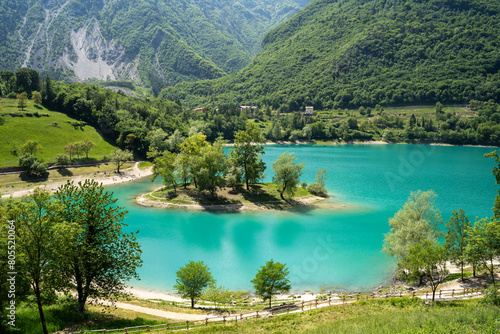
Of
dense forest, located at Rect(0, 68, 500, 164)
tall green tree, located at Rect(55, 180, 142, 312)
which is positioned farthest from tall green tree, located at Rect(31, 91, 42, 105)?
tall green tree, located at Rect(55, 180, 142, 312)

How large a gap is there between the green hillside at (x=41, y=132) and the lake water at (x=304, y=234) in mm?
27443

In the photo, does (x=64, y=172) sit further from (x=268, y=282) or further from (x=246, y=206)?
(x=268, y=282)

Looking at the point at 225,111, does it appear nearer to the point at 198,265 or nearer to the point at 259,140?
the point at 259,140

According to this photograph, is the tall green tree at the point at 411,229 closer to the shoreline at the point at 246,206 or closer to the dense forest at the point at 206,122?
the shoreline at the point at 246,206

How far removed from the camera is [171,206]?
6006cm

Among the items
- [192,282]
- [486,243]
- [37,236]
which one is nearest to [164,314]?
[192,282]

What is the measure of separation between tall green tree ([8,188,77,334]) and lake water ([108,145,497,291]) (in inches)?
674

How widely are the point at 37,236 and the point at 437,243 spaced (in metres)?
37.1

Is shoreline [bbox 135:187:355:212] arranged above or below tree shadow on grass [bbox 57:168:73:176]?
below

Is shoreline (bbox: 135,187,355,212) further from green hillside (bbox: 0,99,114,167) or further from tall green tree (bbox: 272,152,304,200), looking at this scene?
green hillside (bbox: 0,99,114,167)

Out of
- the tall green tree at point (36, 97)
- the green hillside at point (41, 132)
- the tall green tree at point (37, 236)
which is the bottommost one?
the tall green tree at point (37, 236)

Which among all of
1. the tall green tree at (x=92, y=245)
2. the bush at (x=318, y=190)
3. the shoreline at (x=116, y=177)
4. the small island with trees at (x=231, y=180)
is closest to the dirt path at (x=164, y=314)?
the tall green tree at (x=92, y=245)

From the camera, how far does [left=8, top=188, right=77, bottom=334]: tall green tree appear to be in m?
16.1

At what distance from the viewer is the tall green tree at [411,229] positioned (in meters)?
33.7
